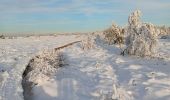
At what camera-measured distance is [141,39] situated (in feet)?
67.8

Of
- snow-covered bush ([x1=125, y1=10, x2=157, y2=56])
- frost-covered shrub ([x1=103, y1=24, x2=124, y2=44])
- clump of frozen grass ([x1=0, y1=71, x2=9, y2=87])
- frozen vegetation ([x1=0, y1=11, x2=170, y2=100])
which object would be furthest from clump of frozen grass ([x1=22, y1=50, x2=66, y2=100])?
frost-covered shrub ([x1=103, y1=24, x2=124, y2=44])

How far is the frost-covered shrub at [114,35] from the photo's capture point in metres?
27.2

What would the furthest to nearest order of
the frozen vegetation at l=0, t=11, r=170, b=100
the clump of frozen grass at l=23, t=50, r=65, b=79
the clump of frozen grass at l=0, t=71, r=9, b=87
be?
the clump of frozen grass at l=23, t=50, r=65, b=79 → the clump of frozen grass at l=0, t=71, r=9, b=87 → the frozen vegetation at l=0, t=11, r=170, b=100

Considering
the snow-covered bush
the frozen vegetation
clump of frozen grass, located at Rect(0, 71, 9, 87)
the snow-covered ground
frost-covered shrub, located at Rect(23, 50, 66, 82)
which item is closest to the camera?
the snow-covered ground

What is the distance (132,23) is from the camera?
74.0 ft

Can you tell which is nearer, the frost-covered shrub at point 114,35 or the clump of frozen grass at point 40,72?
the clump of frozen grass at point 40,72

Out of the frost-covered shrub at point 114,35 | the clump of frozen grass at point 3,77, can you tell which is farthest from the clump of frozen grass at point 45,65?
the frost-covered shrub at point 114,35

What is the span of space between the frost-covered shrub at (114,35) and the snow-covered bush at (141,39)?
464cm

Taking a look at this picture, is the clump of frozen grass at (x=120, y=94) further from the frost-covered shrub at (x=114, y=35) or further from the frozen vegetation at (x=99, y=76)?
the frost-covered shrub at (x=114, y=35)

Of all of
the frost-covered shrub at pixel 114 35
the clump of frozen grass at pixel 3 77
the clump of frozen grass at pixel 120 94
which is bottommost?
the clump of frozen grass at pixel 3 77

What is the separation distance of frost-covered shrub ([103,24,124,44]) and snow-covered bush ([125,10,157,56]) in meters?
4.64

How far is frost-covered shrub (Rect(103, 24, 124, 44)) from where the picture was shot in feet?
89.2

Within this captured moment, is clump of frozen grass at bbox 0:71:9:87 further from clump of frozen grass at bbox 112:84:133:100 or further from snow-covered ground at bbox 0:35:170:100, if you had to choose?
clump of frozen grass at bbox 112:84:133:100

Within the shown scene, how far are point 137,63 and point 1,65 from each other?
7211mm
